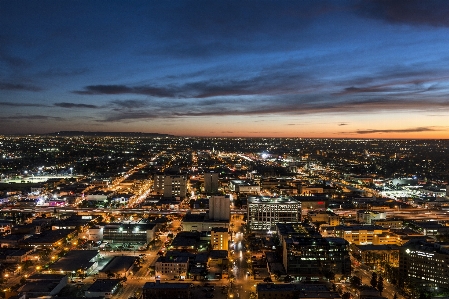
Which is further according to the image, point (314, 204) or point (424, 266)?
point (314, 204)

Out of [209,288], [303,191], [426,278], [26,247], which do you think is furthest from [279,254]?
[303,191]

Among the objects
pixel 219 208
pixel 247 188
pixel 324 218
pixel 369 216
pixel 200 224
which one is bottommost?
pixel 324 218

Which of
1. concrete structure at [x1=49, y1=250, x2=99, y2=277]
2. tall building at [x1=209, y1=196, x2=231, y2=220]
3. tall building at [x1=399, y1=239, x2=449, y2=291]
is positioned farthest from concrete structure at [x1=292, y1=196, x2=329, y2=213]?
concrete structure at [x1=49, y1=250, x2=99, y2=277]

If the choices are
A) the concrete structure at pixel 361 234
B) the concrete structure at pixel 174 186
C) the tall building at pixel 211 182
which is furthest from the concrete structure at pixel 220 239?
the tall building at pixel 211 182

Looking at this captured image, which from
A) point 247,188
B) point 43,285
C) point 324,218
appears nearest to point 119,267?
point 43,285

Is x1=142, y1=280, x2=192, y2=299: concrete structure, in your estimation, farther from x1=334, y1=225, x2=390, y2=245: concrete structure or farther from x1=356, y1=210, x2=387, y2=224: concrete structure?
x1=356, y1=210, x2=387, y2=224: concrete structure

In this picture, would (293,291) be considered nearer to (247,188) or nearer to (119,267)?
(119,267)
